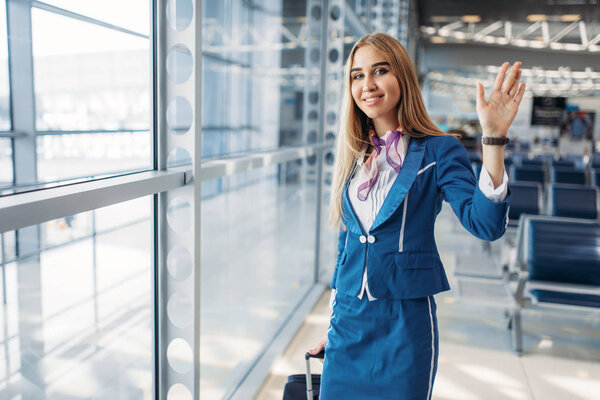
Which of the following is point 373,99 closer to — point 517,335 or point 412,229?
point 412,229

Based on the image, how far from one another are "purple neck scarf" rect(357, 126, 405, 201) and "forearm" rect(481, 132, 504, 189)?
343 mm

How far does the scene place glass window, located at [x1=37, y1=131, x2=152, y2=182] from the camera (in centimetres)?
176

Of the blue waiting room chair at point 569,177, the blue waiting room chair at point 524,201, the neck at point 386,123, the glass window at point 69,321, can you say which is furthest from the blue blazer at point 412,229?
the blue waiting room chair at point 569,177

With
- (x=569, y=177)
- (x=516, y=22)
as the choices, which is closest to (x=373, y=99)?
(x=569, y=177)

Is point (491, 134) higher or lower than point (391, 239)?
higher

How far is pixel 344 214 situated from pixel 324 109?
121 inches

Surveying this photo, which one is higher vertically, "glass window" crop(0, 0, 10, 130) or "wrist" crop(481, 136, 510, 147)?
"glass window" crop(0, 0, 10, 130)

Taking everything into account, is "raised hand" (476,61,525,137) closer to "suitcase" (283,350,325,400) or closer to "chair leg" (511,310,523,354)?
"suitcase" (283,350,325,400)

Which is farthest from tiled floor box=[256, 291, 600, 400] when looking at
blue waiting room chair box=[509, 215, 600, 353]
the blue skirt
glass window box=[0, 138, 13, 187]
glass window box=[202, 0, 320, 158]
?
glass window box=[202, 0, 320, 158]

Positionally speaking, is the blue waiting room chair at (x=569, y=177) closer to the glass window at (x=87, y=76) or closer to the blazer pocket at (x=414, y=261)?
the glass window at (x=87, y=76)

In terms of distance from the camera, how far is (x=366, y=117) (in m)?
1.79

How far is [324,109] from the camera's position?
4.68 meters

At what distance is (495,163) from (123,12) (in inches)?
59.9

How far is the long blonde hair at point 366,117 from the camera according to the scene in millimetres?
1615
